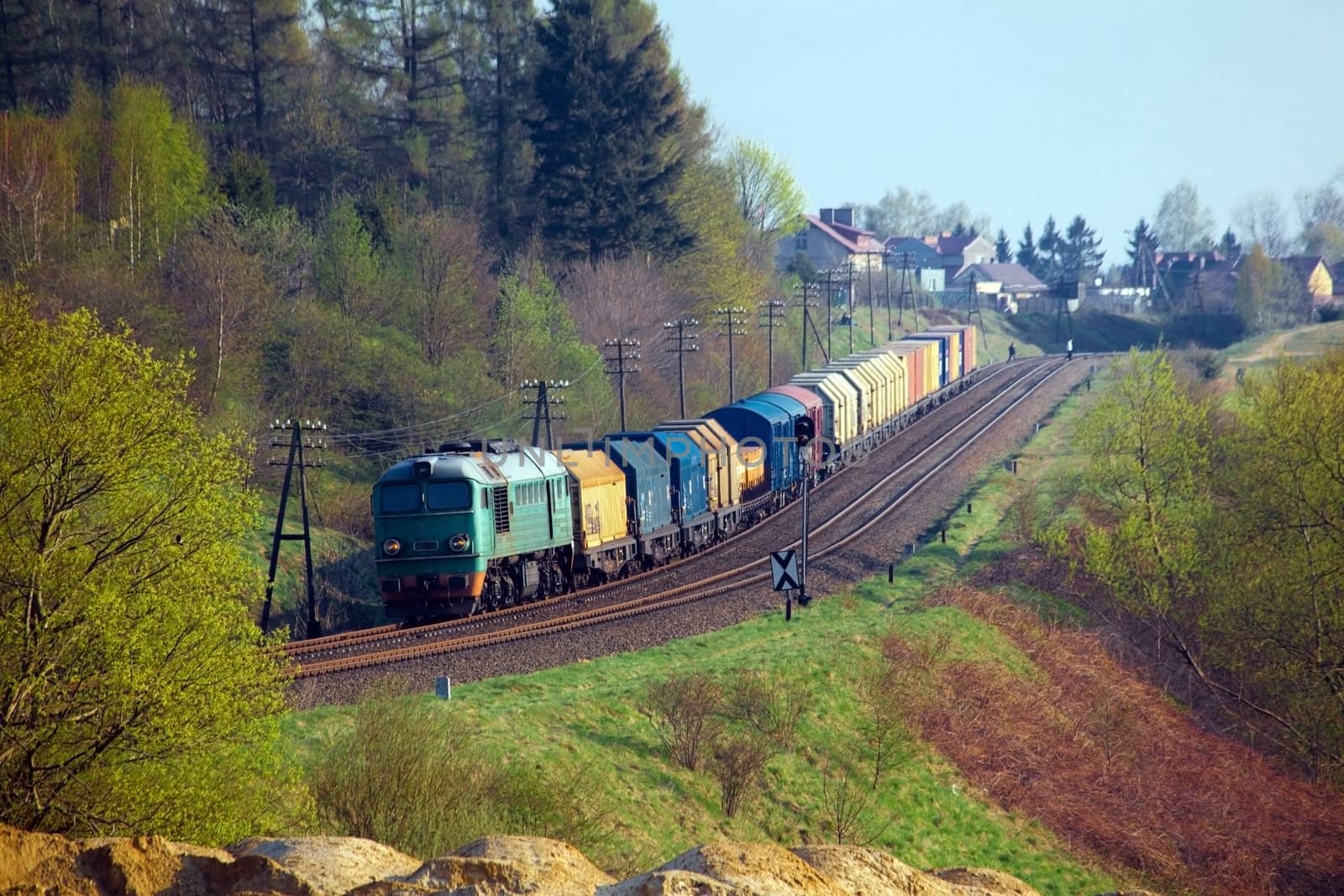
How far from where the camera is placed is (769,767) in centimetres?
2423

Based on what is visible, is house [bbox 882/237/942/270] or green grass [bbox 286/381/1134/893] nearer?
green grass [bbox 286/381/1134/893]

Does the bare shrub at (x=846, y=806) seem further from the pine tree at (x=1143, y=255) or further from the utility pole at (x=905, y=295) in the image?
the pine tree at (x=1143, y=255)

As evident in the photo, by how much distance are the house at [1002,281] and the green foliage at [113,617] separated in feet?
501

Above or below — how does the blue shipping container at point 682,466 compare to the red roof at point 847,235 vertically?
below

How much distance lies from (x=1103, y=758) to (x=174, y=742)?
20.0 m

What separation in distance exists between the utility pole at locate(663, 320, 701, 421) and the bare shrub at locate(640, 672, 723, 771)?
28.0 meters

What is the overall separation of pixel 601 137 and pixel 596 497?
1481 inches

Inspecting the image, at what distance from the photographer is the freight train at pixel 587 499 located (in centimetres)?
2930

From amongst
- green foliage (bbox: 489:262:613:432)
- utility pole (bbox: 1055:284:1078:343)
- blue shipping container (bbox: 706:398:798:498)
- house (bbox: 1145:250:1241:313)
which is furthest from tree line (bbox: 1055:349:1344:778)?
house (bbox: 1145:250:1241:313)

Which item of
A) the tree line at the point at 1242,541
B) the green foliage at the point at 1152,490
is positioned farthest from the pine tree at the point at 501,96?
the tree line at the point at 1242,541

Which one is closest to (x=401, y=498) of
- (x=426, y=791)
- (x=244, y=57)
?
(x=426, y=791)

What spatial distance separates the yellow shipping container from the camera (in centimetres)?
3381

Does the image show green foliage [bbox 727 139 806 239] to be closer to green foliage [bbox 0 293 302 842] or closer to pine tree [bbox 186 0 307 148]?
pine tree [bbox 186 0 307 148]

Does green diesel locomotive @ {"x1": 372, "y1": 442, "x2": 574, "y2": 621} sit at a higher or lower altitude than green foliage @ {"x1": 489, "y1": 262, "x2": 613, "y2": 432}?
lower
